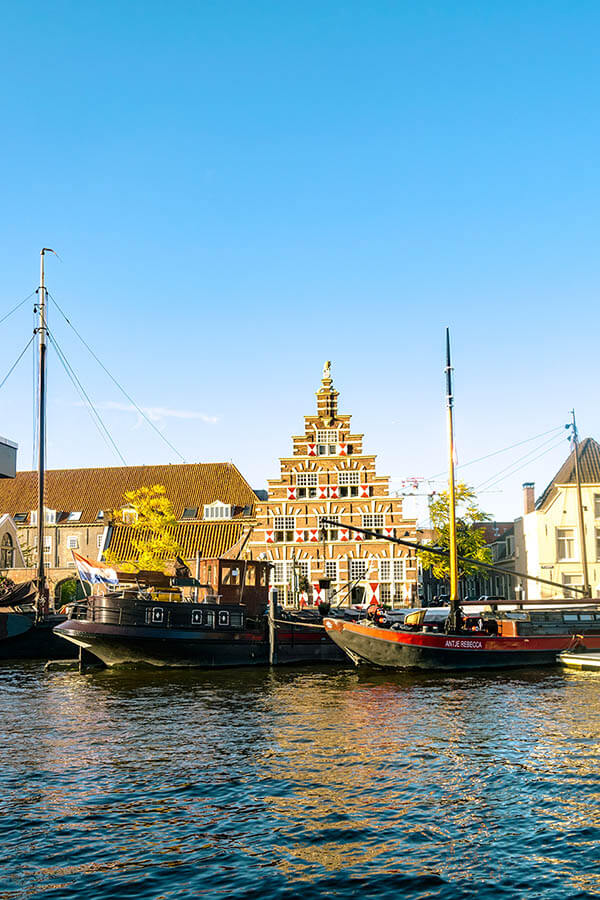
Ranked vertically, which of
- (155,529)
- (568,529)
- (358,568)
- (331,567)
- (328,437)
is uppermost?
(328,437)

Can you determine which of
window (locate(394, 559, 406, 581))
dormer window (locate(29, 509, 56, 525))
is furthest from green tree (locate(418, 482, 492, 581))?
dormer window (locate(29, 509, 56, 525))

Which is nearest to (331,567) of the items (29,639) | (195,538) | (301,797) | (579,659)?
(195,538)

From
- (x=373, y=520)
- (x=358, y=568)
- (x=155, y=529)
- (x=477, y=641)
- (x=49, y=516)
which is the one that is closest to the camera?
(x=477, y=641)

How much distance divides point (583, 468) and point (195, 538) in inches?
1279

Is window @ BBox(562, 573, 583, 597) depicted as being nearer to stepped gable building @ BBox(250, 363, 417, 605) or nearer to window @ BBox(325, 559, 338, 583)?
stepped gable building @ BBox(250, 363, 417, 605)

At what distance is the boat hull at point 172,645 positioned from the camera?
35156 millimetres

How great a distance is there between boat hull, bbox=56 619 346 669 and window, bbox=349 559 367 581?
2783 centimetres

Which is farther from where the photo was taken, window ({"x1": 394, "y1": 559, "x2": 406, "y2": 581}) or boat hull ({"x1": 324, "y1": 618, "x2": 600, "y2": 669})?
window ({"x1": 394, "y1": 559, "x2": 406, "y2": 581})

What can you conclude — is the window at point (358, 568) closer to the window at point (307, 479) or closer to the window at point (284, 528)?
the window at point (284, 528)

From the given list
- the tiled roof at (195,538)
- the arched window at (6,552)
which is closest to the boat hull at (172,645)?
the arched window at (6,552)

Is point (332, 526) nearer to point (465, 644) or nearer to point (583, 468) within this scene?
point (583, 468)

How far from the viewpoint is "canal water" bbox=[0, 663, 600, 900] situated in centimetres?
1104

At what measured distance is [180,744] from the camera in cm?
1947

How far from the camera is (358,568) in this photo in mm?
66188
